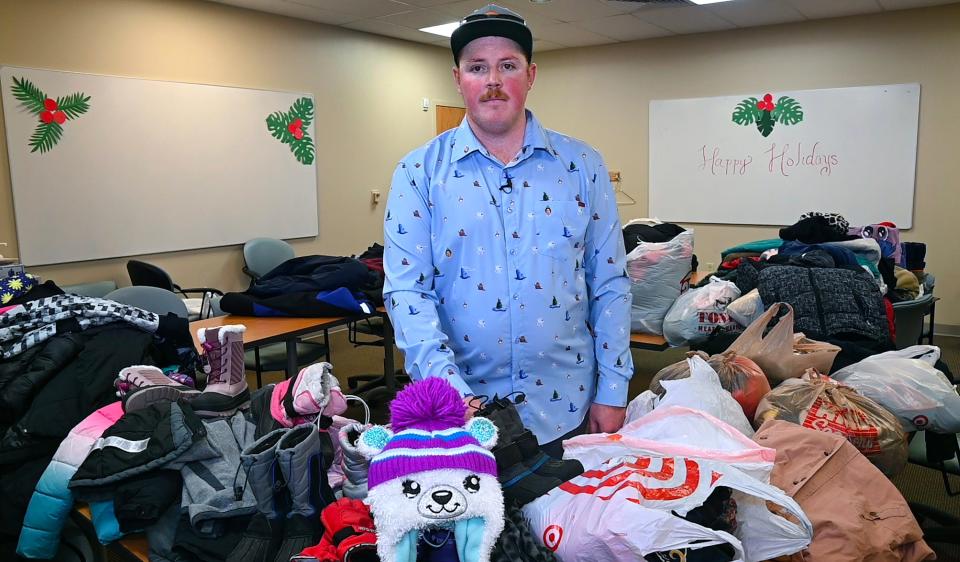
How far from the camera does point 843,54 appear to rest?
5879mm

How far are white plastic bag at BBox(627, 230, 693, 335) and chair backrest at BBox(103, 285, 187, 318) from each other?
2169 mm

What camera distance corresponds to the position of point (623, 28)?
621cm

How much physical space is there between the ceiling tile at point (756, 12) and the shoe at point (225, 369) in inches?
200

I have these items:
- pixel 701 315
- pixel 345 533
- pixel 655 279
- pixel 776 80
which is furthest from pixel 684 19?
pixel 345 533

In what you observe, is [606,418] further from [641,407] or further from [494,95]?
[494,95]

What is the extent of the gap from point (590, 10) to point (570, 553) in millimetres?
5255

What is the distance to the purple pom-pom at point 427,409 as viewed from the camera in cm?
97

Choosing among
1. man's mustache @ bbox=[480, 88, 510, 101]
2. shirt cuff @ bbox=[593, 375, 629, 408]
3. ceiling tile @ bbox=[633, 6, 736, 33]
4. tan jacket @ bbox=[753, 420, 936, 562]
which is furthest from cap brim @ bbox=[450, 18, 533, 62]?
ceiling tile @ bbox=[633, 6, 736, 33]

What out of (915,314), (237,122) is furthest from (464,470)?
(237,122)

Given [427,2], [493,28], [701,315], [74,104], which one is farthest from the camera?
[427,2]

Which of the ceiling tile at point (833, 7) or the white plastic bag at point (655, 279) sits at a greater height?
the ceiling tile at point (833, 7)

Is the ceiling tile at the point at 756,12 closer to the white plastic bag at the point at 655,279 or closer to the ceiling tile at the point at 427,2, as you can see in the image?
the ceiling tile at the point at 427,2

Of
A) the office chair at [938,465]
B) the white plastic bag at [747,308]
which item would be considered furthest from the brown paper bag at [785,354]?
the white plastic bag at [747,308]

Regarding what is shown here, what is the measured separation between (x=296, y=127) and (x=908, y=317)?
4.68 meters
